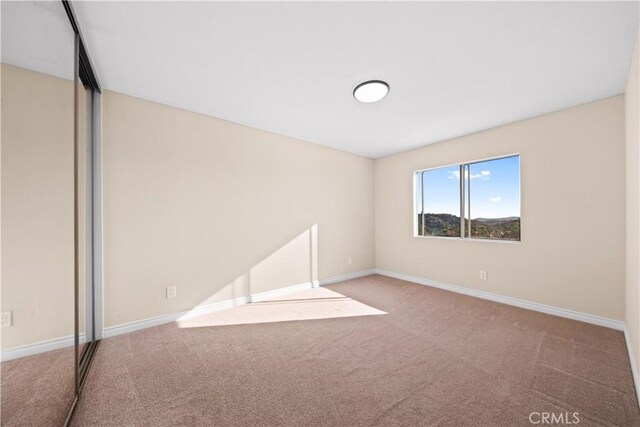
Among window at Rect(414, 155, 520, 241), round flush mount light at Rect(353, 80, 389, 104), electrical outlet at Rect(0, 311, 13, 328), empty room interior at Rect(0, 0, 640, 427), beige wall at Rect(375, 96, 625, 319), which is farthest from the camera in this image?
window at Rect(414, 155, 520, 241)

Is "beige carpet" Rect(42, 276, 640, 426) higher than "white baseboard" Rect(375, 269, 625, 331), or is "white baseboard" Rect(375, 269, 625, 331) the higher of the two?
"white baseboard" Rect(375, 269, 625, 331)

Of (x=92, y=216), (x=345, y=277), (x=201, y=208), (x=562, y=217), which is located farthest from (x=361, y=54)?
(x=345, y=277)

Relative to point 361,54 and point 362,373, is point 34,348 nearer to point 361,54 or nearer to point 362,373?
point 362,373

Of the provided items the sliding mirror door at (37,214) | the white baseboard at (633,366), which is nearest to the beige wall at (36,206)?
the sliding mirror door at (37,214)

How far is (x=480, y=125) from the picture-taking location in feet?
11.3

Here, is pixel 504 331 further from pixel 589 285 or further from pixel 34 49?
pixel 34 49

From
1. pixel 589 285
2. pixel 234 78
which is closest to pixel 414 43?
pixel 234 78

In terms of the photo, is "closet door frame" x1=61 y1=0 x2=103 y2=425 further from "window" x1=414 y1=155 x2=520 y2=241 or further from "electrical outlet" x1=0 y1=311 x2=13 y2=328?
"window" x1=414 y1=155 x2=520 y2=241

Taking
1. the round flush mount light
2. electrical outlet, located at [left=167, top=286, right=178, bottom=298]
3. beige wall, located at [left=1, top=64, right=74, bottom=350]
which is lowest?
electrical outlet, located at [left=167, top=286, right=178, bottom=298]

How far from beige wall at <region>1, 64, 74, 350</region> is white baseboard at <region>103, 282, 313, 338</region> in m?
0.98

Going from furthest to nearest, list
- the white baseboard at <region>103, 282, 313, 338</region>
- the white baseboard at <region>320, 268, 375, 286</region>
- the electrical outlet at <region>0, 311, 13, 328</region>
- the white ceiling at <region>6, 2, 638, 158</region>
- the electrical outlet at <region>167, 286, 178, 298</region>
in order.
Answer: the white baseboard at <region>320, 268, 375, 286</region> → the electrical outlet at <region>167, 286, 178, 298</region> → the white baseboard at <region>103, 282, 313, 338</region> → the white ceiling at <region>6, 2, 638, 158</region> → the electrical outlet at <region>0, 311, 13, 328</region>

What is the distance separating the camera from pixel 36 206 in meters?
1.29

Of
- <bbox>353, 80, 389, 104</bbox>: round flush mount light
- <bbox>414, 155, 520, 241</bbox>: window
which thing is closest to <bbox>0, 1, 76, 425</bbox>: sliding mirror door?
<bbox>353, 80, 389, 104</bbox>: round flush mount light

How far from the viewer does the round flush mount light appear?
2.38 meters
